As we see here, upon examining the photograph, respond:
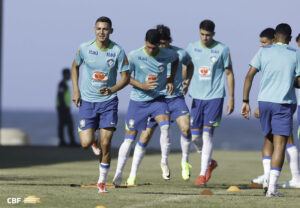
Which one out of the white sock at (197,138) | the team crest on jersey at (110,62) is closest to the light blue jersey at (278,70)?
the team crest on jersey at (110,62)

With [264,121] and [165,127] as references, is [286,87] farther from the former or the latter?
[165,127]

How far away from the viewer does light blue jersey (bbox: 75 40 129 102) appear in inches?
491

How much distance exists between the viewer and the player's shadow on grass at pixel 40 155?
2132 cm

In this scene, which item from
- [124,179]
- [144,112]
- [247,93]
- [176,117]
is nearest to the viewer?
[247,93]

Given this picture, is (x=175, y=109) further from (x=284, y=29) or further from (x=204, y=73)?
(x=284, y=29)

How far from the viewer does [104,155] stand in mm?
12609

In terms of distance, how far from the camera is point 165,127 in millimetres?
14305

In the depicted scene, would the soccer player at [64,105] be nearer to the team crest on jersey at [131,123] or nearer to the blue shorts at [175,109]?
the blue shorts at [175,109]

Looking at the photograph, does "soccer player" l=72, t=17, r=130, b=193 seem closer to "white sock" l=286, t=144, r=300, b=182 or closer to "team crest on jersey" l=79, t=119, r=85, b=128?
"team crest on jersey" l=79, t=119, r=85, b=128

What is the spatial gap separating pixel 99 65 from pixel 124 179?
165 inches

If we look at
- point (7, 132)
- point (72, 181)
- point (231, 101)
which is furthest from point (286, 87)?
point (7, 132)

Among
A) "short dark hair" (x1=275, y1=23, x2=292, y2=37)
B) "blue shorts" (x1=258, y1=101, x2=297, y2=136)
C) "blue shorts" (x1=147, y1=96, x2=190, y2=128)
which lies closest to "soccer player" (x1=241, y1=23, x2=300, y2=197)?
"blue shorts" (x1=258, y1=101, x2=297, y2=136)

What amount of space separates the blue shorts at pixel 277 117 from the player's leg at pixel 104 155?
6.92 feet

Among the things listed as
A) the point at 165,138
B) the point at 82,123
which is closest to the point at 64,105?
the point at 165,138
